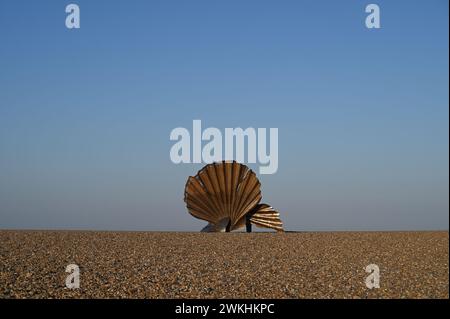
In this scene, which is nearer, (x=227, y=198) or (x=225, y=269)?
(x=225, y=269)

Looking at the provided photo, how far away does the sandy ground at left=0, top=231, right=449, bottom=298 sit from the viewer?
24.5ft

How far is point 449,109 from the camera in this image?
739cm

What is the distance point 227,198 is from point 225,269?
11398 mm

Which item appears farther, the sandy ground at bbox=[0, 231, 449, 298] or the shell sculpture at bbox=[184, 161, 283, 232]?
the shell sculpture at bbox=[184, 161, 283, 232]

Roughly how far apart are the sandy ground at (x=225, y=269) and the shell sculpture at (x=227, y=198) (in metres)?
6.49

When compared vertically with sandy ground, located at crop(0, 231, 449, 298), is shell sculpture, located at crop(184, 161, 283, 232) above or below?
above

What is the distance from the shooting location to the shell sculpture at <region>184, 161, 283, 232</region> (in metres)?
20.4

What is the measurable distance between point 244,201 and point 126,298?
44.9 ft

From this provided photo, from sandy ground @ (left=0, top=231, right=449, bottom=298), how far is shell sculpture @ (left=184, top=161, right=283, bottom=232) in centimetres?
649

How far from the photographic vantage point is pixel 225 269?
9.27 metres

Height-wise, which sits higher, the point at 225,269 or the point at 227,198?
the point at 227,198

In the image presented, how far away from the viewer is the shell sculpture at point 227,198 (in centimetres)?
2042
